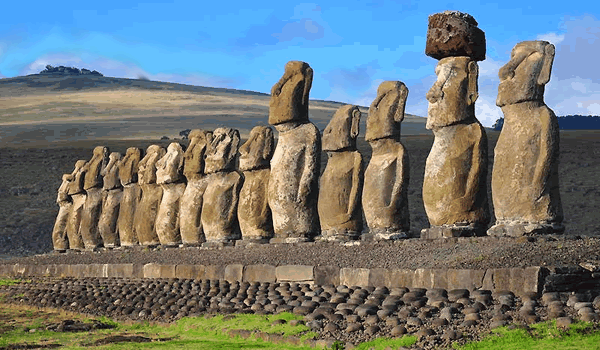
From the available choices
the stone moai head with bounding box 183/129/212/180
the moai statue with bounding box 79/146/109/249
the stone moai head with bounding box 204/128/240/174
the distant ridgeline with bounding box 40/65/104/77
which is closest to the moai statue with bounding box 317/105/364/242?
the stone moai head with bounding box 204/128/240/174

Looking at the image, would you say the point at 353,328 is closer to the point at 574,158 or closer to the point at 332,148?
the point at 332,148

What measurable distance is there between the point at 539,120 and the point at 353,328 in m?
4.82

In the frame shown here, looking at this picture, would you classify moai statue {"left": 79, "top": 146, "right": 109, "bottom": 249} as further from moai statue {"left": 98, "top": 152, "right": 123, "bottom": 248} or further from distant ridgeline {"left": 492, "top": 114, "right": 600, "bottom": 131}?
distant ridgeline {"left": 492, "top": 114, "right": 600, "bottom": 131}

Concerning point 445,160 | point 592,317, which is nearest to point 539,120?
point 445,160

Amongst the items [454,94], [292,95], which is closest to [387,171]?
[454,94]

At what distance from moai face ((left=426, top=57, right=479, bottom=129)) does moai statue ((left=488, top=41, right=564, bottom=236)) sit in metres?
0.64

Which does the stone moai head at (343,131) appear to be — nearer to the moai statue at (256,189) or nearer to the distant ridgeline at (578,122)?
the moai statue at (256,189)

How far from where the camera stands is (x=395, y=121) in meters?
15.3

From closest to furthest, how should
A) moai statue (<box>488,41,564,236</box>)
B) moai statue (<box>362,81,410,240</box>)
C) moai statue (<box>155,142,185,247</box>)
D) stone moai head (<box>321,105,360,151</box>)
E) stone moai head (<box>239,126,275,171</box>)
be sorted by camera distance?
moai statue (<box>488,41,564,236</box>) < moai statue (<box>362,81,410,240</box>) < stone moai head (<box>321,105,360,151</box>) < stone moai head (<box>239,126,275,171</box>) < moai statue (<box>155,142,185,247</box>)

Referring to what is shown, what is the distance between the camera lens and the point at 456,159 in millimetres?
13609

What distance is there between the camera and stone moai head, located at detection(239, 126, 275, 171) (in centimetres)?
1848

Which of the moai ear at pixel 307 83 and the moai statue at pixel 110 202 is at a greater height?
the moai ear at pixel 307 83

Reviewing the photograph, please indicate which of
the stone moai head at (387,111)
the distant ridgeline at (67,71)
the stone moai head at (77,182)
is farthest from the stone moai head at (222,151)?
the distant ridgeline at (67,71)

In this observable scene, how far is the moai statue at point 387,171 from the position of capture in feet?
48.7
